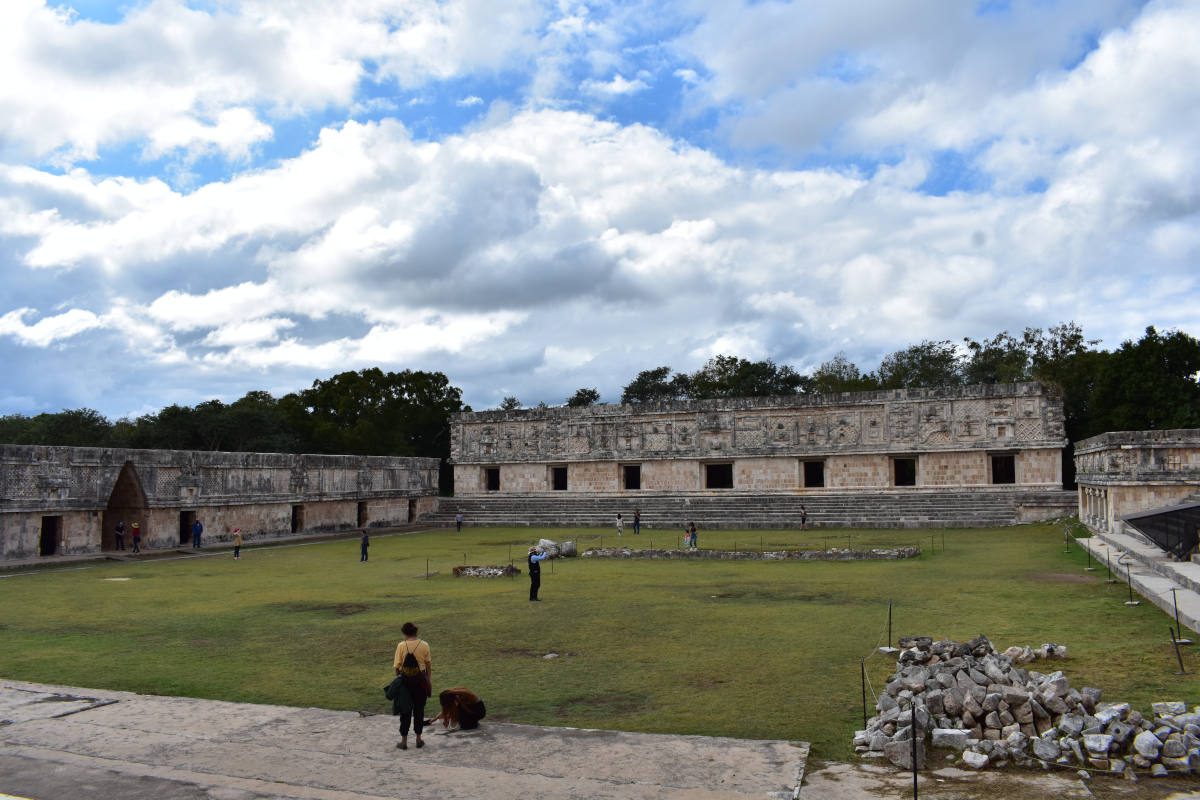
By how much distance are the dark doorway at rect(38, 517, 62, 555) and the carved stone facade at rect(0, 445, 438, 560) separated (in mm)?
27

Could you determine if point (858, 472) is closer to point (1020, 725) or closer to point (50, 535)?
point (50, 535)

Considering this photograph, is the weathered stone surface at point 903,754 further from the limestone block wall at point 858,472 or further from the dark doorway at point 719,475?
the dark doorway at point 719,475

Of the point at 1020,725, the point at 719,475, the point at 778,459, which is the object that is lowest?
the point at 1020,725

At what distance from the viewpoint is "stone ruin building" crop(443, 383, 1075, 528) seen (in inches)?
1176

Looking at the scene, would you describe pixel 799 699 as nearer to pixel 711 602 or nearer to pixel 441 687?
pixel 441 687

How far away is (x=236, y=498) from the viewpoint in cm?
2705

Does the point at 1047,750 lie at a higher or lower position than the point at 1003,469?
lower

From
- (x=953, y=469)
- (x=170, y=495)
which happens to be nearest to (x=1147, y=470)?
(x=953, y=469)

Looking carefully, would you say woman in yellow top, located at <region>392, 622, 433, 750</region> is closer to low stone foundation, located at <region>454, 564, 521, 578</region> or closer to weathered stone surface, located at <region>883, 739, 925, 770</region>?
weathered stone surface, located at <region>883, 739, 925, 770</region>

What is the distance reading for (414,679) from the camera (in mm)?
6688

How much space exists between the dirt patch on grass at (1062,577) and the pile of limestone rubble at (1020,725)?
27.7ft

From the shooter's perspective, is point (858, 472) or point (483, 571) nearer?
point (483, 571)

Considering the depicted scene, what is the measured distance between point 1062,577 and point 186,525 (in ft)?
80.2

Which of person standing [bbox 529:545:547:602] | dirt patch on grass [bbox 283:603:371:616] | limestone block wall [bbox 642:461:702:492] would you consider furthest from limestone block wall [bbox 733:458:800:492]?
dirt patch on grass [bbox 283:603:371:616]
